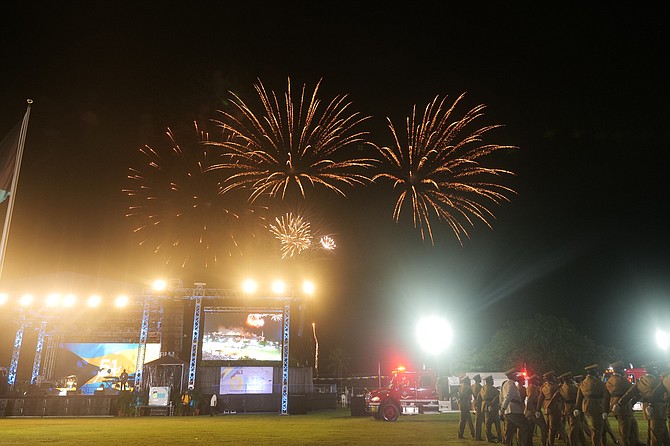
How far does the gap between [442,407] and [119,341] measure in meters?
23.9

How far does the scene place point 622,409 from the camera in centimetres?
1063

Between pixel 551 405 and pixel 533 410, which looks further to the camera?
pixel 551 405

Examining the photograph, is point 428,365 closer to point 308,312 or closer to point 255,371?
point 308,312

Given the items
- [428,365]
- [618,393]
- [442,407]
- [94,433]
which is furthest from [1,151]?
[428,365]

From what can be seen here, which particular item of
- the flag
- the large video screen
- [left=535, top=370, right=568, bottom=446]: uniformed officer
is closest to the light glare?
the large video screen

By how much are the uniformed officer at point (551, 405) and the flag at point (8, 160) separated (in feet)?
48.5

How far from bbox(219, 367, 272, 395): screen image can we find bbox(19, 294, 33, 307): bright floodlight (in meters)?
11.9

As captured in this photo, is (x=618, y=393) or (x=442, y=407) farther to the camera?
(x=442, y=407)

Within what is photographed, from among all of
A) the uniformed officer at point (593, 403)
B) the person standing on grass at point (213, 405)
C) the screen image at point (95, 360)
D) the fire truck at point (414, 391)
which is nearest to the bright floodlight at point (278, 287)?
the person standing on grass at point (213, 405)

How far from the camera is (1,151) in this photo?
14.0m

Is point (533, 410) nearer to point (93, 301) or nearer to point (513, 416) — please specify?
point (513, 416)

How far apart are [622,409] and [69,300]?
1145 inches

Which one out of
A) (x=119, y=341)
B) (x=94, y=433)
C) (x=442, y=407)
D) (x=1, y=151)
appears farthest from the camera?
(x=119, y=341)

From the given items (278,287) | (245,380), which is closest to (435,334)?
(278,287)
